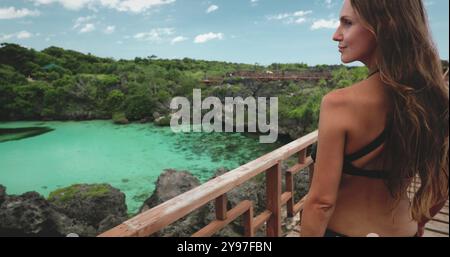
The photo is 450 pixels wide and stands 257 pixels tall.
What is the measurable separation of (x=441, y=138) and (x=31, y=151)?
2485cm

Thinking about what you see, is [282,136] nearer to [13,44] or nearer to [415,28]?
[415,28]

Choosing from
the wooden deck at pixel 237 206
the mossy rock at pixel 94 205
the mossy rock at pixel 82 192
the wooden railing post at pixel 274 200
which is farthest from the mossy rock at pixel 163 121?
the wooden railing post at pixel 274 200

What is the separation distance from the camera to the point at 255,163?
1347 mm

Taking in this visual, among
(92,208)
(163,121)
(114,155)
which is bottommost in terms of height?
(114,155)

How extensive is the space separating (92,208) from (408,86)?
795 cm

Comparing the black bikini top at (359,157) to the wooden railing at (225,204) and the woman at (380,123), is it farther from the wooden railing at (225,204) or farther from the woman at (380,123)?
the wooden railing at (225,204)

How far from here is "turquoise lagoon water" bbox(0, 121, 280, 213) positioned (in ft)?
50.3

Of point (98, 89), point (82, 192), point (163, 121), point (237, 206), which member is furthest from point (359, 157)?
point (98, 89)

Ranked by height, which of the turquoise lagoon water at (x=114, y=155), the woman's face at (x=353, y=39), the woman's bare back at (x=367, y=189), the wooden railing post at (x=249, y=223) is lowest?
the turquoise lagoon water at (x=114, y=155)

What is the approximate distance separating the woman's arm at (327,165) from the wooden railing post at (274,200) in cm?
83

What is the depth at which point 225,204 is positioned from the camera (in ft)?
4.07

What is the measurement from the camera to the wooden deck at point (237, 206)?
2.83 ft

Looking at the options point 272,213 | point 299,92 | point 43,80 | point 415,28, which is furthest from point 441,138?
point 43,80

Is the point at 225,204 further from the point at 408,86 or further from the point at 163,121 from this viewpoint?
the point at 163,121
